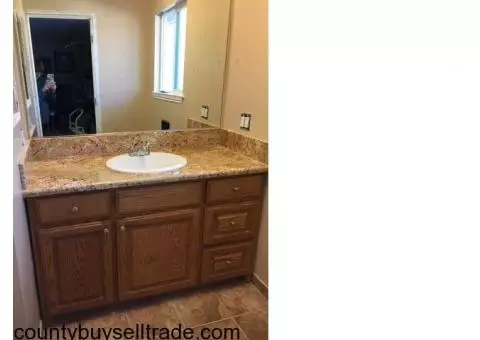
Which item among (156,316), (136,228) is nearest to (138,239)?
(136,228)

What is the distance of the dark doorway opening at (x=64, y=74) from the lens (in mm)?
1783

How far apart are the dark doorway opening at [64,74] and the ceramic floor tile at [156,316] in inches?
42.8

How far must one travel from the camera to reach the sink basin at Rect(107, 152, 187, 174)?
75.6 inches

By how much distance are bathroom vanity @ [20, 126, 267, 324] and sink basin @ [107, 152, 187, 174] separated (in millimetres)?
78

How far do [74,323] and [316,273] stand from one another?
1737 mm

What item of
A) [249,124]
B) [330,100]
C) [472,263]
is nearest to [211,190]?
[249,124]

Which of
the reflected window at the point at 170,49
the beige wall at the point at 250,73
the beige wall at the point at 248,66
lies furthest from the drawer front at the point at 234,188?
the reflected window at the point at 170,49

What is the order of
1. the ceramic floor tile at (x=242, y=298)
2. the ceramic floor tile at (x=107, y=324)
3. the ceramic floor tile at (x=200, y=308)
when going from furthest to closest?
the ceramic floor tile at (x=242, y=298)
the ceramic floor tile at (x=200, y=308)
the ceramic floor tile at (x=107, y=324)

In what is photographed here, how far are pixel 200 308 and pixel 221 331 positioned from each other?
210 millimetres

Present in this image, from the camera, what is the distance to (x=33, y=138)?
185 centimetres

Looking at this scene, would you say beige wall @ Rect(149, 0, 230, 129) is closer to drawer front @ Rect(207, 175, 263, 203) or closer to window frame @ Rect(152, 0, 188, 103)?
window frame @ Rect(152, 0, 188, 103)

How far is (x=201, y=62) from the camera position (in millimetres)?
2266

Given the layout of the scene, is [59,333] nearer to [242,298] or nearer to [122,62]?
[242,298]

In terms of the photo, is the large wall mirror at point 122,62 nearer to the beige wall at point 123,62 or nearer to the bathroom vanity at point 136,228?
the beige wall at point 123,62
